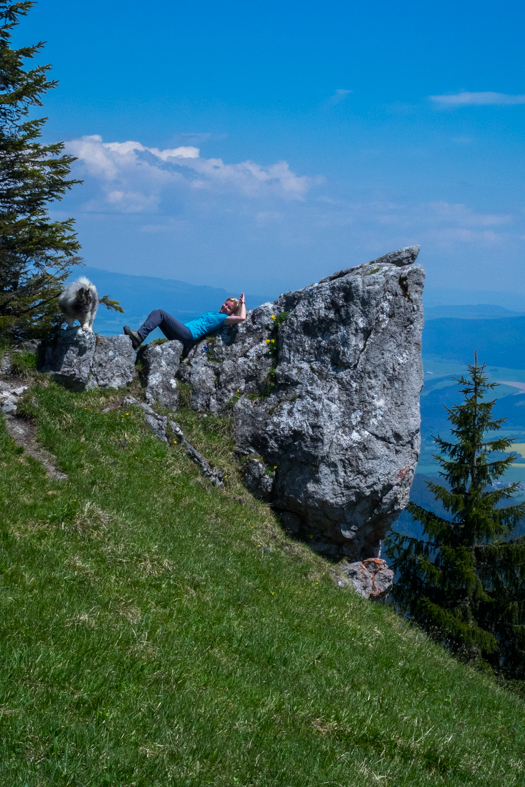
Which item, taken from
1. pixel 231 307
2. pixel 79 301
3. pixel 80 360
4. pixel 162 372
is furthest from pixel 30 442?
pixel 231 307

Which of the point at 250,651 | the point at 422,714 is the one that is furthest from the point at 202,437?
the point at 422,714

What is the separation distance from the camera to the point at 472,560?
71.5ft

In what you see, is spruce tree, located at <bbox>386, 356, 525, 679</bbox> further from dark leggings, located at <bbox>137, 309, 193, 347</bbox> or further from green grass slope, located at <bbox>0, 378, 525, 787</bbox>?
dark leggings, located at <bbox>137, 309, 193, 347</bbox>

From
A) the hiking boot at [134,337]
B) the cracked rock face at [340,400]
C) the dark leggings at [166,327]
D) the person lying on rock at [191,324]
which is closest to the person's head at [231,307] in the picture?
the person lying on rock at [191,324]

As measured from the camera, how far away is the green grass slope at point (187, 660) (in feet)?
16.3

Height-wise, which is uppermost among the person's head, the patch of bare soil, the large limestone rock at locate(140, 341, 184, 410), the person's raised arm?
the person's head

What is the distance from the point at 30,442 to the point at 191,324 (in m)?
7.27

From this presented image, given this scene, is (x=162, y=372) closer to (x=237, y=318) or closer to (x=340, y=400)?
(x=237, y=318)

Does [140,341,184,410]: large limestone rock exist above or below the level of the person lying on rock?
below

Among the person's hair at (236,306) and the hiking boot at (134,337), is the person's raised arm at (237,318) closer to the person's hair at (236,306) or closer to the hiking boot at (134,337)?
the person's hair at (236,306)

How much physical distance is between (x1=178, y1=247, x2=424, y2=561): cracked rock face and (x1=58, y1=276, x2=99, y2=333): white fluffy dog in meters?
3.56

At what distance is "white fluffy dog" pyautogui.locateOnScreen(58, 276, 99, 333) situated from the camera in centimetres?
1444

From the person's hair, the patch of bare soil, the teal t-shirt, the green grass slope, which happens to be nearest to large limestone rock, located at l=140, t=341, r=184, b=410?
the teal t-shirt

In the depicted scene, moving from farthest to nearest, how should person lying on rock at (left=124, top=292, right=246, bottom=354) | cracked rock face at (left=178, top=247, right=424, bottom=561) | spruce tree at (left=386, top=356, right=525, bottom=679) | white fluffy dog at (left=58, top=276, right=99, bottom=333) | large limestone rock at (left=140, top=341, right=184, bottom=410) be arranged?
spruce tree at (left=386, top=356, right=525, bottom=679), person lying on rock at (left=124, top=292, right=246, bottom=354), large limestone rock at (left=140, top=341, right=184, bottom=410), cracked rock face at (left=178, top=247, right=424, bottom=561), white fluffy dog at (left=58, top=276, right=99, bottom=333)
